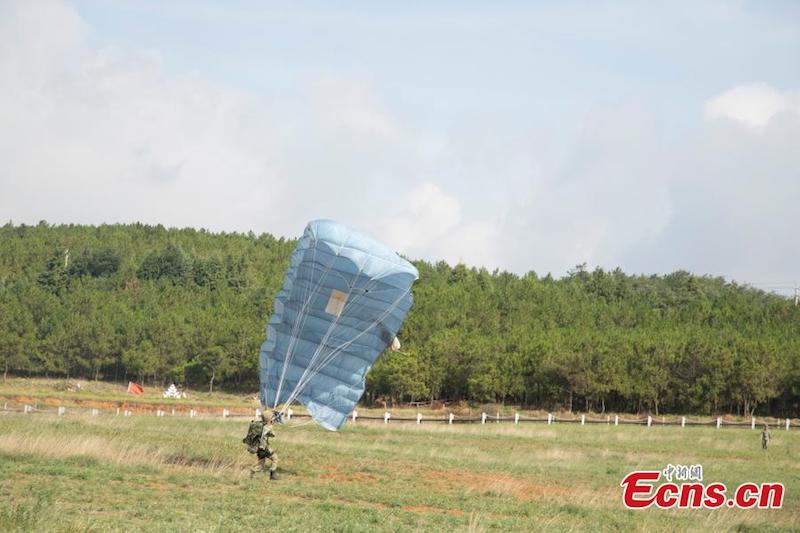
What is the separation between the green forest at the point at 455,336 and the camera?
6975 cm

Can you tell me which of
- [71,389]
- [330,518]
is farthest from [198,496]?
[71,389]

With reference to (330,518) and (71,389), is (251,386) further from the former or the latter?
(330,518)

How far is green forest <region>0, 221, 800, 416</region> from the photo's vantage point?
69750mm

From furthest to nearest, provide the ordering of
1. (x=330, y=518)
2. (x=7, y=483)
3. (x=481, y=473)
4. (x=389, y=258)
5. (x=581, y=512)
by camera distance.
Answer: (x=481, y=473) → (x=389, y=258) → (x=581, y=512) → (x=7, y=483) → (x=330, y=518)

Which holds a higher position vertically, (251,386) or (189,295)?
(189,295)

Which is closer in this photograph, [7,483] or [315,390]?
[7,483]

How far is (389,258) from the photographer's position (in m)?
21.8

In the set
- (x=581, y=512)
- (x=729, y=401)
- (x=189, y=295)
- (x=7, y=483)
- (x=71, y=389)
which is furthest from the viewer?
(x=189, y=295)

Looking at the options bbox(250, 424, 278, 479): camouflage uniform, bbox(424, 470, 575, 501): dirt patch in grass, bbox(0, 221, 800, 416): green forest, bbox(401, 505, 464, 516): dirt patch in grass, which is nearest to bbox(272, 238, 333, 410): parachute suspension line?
bbox(250, 424, 278, 479): camouflage uniform

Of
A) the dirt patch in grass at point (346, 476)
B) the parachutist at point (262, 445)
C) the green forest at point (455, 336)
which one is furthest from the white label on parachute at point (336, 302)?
the green forest at point (455, 336)

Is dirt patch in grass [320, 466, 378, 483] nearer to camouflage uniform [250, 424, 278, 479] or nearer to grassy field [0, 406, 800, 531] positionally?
grassy field [0, 406, 800, 531]

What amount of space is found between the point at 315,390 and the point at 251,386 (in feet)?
227

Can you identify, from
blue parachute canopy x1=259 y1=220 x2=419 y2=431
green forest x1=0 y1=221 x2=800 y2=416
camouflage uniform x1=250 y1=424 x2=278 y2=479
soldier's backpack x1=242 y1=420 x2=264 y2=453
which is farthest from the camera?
green forest x1=0 y1=221 x2=800 y2=416

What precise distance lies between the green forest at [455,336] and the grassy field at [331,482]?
3473 centimetres
